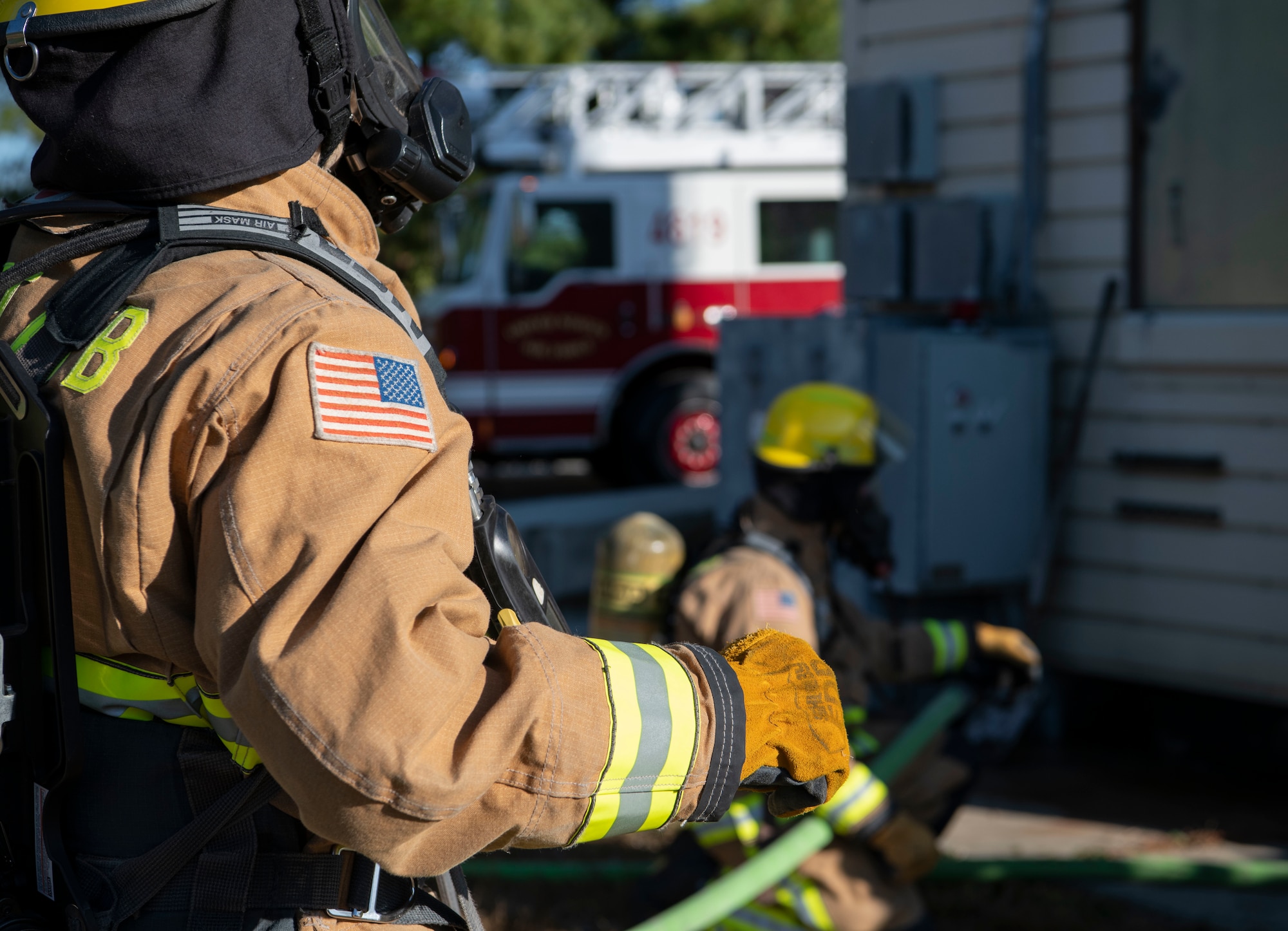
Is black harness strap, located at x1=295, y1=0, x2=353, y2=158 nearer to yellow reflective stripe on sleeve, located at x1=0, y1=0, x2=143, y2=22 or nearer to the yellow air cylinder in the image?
yellow reflective stripe on sleeve, located at x1=0, y1=0, x2=143, y2=22

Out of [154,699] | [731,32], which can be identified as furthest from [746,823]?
[731,32]

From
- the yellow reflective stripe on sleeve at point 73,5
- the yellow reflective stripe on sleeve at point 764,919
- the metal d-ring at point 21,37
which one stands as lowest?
the yellow reflective stripe on sleeve at point 764,919

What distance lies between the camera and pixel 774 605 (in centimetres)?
315

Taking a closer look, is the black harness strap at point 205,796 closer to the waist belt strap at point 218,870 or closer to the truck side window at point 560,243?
the waist belt strap at point 218,870

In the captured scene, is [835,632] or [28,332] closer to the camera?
[28,332]

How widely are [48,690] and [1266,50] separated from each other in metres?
4.76

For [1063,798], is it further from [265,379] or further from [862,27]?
[265,379]

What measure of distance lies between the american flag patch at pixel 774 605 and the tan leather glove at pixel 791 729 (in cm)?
165

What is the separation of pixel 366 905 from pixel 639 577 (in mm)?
2021

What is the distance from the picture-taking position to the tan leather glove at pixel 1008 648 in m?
3.78

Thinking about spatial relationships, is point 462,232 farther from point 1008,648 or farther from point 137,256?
point 137,256

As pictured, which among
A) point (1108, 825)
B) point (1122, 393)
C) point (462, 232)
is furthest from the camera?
point (462, 232)

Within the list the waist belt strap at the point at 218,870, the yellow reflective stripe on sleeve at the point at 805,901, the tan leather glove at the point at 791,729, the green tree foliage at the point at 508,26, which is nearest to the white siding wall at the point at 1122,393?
the yellow reflective stripe on sleeve at the point at 805,901

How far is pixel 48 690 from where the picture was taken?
139cm
